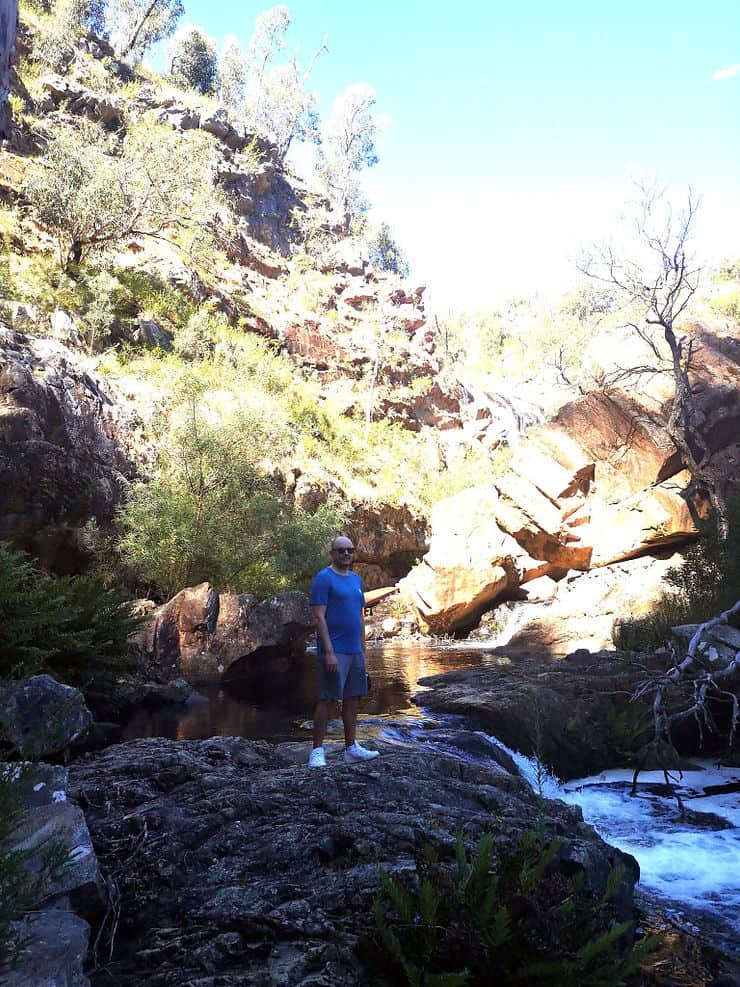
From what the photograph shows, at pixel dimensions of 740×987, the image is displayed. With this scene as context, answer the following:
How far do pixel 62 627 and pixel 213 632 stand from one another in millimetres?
5420

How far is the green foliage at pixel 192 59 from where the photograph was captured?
143 feet

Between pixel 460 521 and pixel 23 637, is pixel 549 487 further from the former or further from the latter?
pixel 23 637

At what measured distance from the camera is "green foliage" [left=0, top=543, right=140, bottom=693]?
6.79 metres

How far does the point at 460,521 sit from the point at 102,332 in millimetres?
14706

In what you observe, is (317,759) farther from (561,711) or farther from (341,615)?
(561,711)

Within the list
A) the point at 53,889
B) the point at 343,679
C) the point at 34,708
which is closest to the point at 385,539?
the point at 34,708

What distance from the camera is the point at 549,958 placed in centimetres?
239

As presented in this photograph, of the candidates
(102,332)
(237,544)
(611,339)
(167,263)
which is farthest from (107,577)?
(611,339)

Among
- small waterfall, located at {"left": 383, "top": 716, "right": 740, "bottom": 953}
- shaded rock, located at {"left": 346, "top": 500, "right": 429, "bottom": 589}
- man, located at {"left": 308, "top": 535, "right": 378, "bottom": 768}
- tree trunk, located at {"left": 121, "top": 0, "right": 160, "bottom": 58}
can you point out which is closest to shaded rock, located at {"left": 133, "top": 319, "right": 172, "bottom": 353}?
shaded rock, located at {"left": 346, "top": 500, "right": 429, "bottom": 589}

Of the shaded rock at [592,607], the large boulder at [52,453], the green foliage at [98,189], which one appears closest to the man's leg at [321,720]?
the large boulder at [52,453]

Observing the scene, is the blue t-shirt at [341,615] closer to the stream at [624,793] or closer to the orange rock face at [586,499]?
the stream at [624,793]

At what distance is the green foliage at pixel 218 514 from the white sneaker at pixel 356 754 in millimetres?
10702

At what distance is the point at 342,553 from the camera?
17.0 feet

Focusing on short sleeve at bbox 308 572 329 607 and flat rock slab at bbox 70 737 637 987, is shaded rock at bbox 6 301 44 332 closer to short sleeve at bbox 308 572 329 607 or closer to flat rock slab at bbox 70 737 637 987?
short sleeve at bbox 308 572 329 607
